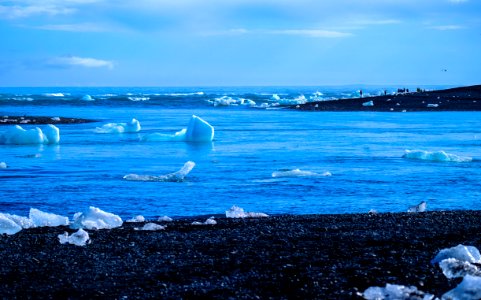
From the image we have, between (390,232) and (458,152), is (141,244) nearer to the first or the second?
(390,232)

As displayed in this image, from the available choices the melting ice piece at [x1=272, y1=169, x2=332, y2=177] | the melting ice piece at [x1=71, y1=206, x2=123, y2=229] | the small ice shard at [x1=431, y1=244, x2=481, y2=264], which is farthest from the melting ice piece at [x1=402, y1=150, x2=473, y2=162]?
the small ice shard at [x1=431, y1=244, x2=481, y2=264]

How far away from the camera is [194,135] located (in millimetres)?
20797

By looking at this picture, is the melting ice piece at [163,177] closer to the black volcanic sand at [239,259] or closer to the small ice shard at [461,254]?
the black volcanic sand at [239,259]

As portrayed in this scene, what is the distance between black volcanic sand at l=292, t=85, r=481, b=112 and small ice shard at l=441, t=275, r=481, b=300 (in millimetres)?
36965

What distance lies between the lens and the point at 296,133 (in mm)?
24141

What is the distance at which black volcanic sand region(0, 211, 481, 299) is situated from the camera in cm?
485

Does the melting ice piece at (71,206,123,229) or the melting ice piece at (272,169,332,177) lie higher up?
the melting ice piece at (71,206,123,229)

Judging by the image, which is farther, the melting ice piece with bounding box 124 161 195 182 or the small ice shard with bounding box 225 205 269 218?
the melting ice piece with bounding box 124 161 195 182

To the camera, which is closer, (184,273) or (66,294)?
(66,294)

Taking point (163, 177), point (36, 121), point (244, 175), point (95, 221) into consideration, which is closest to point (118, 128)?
point (36, 121)

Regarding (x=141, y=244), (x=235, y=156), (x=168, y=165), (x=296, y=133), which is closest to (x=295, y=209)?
(x=141, y=244)

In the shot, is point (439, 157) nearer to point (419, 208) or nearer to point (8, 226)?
point (419, 208)

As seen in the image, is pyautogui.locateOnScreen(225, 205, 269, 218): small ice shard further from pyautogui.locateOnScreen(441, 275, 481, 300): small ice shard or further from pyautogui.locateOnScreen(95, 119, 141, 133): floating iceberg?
pyautogui.locateOnScreen(95, 119, 141, 133): floating iceberg

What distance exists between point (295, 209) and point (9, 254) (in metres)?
4.16
